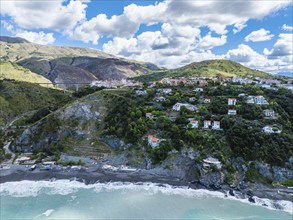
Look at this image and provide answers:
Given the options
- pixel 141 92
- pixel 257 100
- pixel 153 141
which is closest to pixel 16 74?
pixel 141 92

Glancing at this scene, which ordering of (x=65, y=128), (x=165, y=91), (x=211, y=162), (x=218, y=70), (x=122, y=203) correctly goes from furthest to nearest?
(x=218, y=70), (x=165, y=91), (x=65, y=128), (x=211, y=162), (x=122, y=203)

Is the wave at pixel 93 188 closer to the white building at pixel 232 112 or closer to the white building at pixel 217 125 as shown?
the white building at pixel 217 125

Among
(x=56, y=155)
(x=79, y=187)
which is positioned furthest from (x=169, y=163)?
(x=56, y=155)

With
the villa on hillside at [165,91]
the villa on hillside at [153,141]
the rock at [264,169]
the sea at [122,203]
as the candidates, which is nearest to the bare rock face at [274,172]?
the rock at [264,169]

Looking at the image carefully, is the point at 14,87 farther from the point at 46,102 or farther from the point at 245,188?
the point at 245,188

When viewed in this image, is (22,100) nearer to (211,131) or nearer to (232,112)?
(211,131)

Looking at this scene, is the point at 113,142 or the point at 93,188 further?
the point at 113,142

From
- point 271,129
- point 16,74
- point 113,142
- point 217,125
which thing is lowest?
point 113,142
